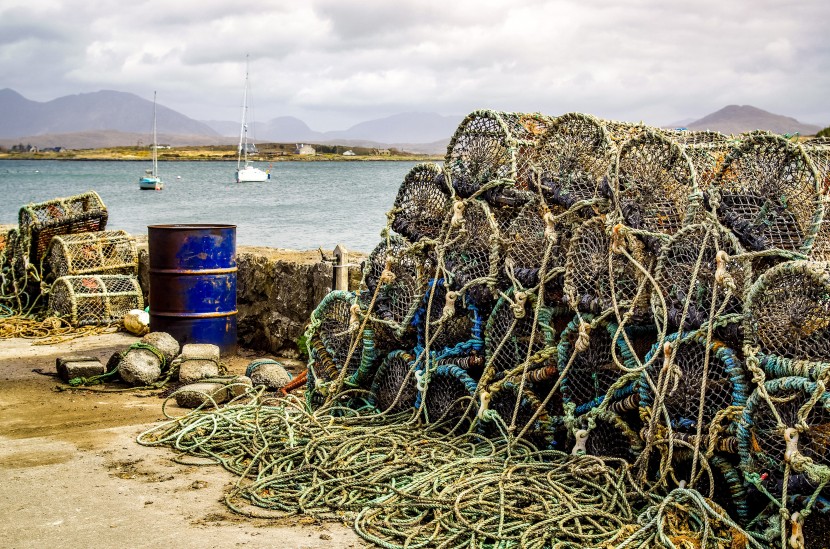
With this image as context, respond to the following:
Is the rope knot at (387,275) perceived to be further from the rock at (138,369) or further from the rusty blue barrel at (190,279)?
the rusty blue barrel at (190,279)

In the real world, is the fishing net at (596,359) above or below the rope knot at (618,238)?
below

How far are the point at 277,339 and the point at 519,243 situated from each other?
183 inches

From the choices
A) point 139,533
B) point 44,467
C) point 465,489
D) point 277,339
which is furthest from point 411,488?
point 277,339

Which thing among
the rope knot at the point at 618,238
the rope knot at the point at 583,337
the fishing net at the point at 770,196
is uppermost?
the fishing net at the point at 770,196

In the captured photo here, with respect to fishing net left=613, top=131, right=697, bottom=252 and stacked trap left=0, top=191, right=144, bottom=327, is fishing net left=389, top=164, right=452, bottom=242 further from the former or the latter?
stacked trap left=0, top=191, right=144, bottom=327

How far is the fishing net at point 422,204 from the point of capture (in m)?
5.92

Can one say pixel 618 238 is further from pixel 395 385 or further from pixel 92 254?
pixel 92 254

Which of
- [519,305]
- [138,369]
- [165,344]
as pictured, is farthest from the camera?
[165,344]

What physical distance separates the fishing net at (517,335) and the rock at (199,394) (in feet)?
7.72

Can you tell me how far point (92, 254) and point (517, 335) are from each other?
724 centimetres

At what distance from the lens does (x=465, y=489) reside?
4.49 m

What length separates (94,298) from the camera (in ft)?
34.0

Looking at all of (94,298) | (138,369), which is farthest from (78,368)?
(94,298)

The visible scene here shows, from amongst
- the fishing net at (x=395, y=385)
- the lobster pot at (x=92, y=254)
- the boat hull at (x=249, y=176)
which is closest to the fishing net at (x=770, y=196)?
the fishing net at (x=395, y=385)
